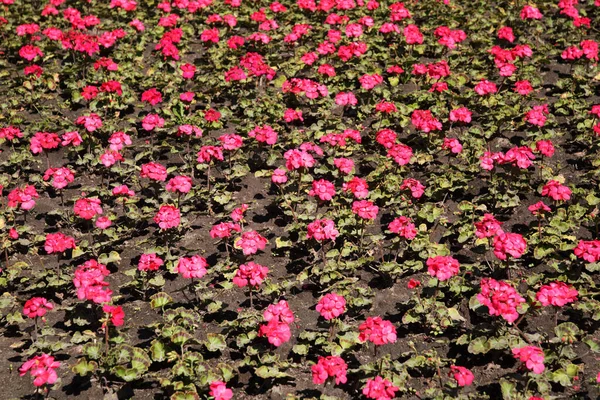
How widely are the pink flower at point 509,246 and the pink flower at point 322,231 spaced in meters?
1.54

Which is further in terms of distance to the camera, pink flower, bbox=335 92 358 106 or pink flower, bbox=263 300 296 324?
pink flower, bbox=335 92 358 106

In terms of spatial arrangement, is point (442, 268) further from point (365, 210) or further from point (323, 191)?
point (323, 191)

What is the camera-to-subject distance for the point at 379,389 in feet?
17.3

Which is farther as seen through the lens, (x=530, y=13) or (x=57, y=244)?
(x=530, y=13)

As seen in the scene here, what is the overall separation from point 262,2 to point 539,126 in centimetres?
577

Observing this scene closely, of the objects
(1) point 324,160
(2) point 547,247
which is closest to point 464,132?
(1) point 324,160

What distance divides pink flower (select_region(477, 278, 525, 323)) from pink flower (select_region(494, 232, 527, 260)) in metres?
0.49

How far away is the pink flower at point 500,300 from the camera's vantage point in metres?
5.68

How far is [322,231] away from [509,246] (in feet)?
5.78

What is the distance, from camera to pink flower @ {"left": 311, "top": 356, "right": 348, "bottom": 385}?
17.8 ft

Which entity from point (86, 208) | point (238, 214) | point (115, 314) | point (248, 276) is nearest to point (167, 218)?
point (238, 214)

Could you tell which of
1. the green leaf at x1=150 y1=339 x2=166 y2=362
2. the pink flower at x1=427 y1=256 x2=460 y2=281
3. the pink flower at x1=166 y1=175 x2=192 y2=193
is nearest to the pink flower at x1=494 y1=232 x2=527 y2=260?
the pink flower at x1=427 y1=256 x2=460 y2=281

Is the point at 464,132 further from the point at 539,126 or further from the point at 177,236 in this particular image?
the point at 177,236

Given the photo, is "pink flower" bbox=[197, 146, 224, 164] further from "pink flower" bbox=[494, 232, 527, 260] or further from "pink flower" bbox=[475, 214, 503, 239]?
"pink flower" bbox=[494, 232, 527, 260]
